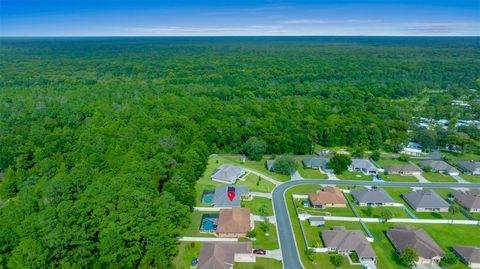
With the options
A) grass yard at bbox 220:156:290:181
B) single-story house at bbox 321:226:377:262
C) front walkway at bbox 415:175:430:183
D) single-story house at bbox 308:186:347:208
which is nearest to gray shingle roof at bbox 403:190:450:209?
front walkway at bbox 415:175:430:183

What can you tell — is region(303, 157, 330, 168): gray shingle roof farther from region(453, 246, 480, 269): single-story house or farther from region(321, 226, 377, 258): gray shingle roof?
region(453, 246, 480, 269): single-story house

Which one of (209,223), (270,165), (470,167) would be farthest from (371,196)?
(470,167)

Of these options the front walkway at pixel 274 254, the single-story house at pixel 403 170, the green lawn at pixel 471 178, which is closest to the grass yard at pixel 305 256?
the front walkway at pixel 274 254

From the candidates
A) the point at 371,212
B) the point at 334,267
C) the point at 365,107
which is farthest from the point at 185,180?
the point at 365,107

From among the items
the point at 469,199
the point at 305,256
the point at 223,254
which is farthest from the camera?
the point at 469,199

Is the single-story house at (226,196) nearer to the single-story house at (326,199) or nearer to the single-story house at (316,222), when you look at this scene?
the single-story house at (326,199)

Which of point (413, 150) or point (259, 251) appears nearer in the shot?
point (259, 251)

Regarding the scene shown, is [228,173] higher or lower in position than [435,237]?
higher

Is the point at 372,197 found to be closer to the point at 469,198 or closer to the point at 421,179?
the point at 469,198
